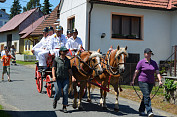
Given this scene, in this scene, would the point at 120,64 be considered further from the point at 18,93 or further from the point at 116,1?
the point at 116,1

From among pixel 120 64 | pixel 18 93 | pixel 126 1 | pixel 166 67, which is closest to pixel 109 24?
pixel 126 1

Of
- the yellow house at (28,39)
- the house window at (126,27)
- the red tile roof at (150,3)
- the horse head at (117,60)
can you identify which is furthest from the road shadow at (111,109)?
the yellow house at (28,39)

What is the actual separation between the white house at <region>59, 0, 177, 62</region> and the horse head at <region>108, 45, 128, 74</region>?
25.5 ft

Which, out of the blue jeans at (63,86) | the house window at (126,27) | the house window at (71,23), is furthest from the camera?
the house window at (71,23)

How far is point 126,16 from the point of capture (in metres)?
17.1

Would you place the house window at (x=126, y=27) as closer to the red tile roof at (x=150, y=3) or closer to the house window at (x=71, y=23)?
the red tile roof at (x=150, y=3)

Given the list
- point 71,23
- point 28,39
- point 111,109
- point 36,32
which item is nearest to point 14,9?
point 28,39

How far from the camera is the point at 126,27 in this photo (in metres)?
17.2

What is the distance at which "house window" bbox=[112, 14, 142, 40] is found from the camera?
16.8 metres

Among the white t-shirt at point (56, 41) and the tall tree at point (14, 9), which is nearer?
the white t-shirt at point (56, 41)

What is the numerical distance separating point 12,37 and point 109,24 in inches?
1479

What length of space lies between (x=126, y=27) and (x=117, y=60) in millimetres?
9919

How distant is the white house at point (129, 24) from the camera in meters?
15.9

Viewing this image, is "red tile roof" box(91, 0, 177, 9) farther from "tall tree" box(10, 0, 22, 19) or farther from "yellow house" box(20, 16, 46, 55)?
"tall tree" box(10, 0, 22, 19)
